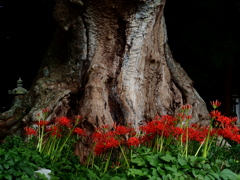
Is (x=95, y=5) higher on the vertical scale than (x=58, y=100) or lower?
higher

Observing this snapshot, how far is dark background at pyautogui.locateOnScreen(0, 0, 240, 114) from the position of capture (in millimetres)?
9938

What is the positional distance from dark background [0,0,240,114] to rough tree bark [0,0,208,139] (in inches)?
171

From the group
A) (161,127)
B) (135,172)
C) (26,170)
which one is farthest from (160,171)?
(26,170)

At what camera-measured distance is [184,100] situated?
21.5ft

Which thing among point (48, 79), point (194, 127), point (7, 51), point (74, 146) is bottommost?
point (74, 146)

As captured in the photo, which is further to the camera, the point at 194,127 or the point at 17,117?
the point at 17,117

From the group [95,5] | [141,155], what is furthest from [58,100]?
[141,155]

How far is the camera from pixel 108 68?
217 inches

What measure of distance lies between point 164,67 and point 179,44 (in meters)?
4.70

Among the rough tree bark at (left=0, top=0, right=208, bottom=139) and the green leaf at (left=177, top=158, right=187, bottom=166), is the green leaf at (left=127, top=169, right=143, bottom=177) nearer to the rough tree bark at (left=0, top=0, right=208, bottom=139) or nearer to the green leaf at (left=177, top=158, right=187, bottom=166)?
the green leaf at (left=177, top=158, right=187, bottom=166)

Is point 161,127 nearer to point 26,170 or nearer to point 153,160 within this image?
point 153,160

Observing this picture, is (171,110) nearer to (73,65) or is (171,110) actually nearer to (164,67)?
(164,67)

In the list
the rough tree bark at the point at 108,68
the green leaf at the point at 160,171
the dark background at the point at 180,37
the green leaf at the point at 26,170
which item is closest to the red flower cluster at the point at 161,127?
the green leaf at the point at 160,171

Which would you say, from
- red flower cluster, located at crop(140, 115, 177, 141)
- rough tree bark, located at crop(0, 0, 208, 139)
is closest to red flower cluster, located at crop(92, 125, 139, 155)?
red flower cluster, located at crop(140, 115, 177, 141)
